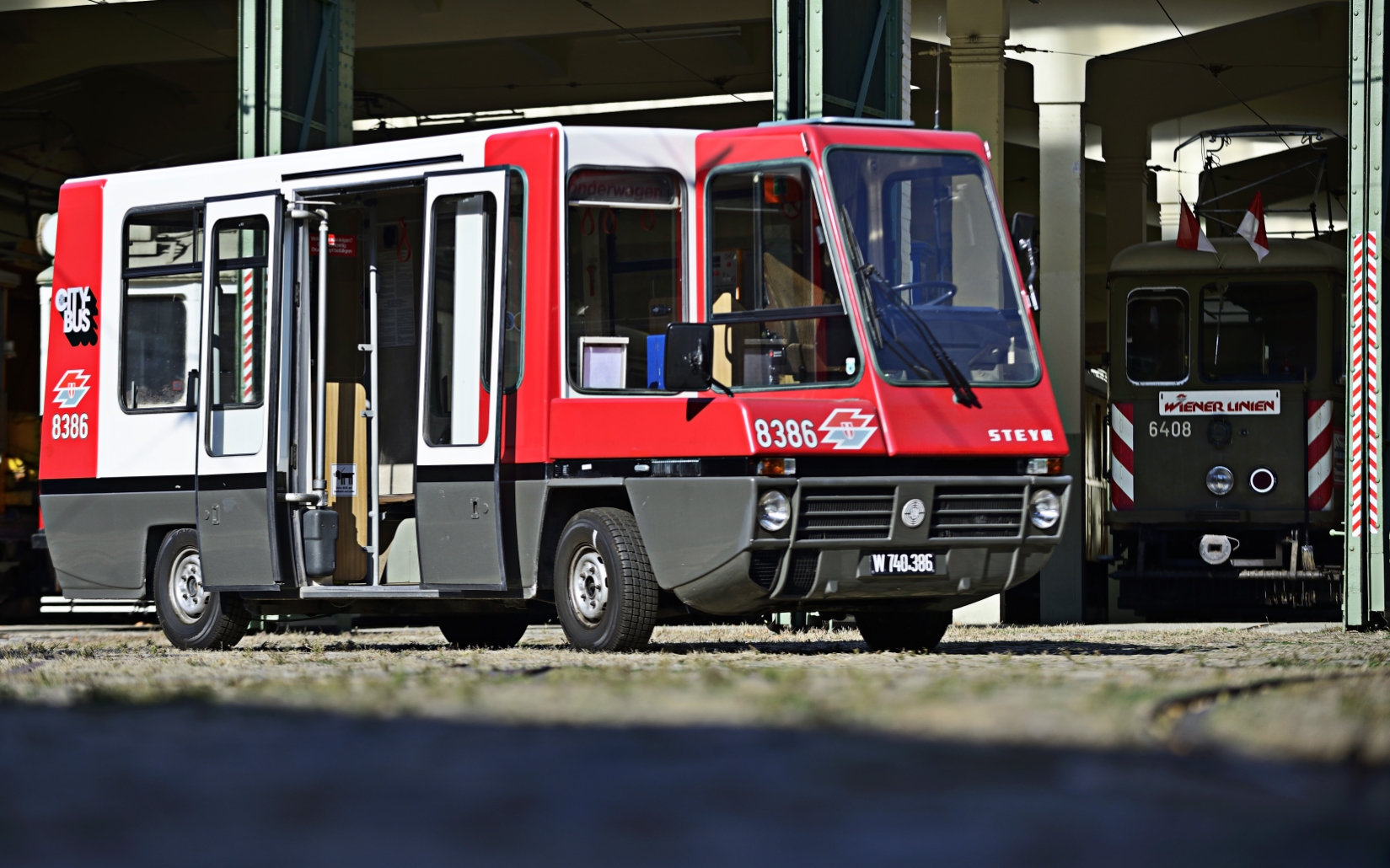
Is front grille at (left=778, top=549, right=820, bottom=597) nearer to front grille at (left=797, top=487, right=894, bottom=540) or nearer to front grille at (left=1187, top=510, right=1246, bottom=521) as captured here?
front grille at (left=797, top=487, right=894, bottom=540)

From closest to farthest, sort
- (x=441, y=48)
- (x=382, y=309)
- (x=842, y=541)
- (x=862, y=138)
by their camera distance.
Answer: (x=842, y=541) < (x=862, y=138) < (x=382, y=309) < (x=441, y=48)

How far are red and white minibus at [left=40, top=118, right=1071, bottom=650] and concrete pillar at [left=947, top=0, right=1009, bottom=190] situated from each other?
7745 millimetres

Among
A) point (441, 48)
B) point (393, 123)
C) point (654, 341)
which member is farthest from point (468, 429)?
point (393, 123)

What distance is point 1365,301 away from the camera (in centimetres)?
1577

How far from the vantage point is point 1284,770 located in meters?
4.83

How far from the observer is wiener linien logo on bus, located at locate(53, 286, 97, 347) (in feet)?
45.2

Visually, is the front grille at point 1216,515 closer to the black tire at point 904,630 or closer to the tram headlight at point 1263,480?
the tram headlight at point 1263,480

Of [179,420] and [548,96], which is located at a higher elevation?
[548,96]

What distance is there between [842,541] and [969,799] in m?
6.27

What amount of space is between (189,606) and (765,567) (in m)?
4.74

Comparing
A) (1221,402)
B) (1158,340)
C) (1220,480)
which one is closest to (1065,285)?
(1158,340)

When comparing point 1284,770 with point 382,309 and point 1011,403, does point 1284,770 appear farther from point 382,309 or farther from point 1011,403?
point 382,309

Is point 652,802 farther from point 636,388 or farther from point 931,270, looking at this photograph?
point 931,270

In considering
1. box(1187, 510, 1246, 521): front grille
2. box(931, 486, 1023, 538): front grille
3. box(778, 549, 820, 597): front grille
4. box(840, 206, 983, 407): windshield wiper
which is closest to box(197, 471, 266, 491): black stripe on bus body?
box(778, 549, 820, 597): front grille
